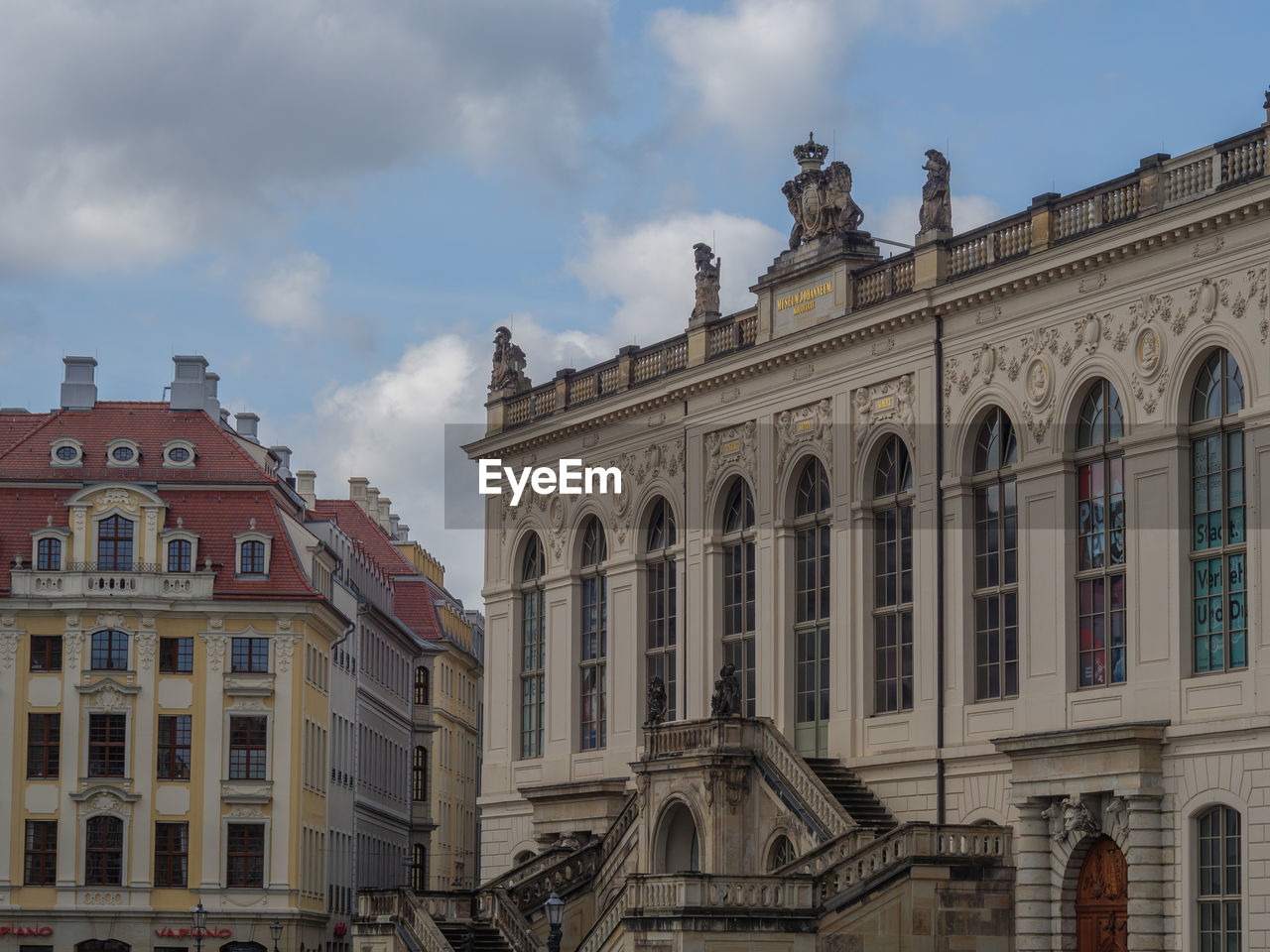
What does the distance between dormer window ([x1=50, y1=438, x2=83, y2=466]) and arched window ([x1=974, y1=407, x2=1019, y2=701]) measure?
40.5m

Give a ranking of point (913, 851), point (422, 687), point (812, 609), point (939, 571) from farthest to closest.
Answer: point (422, 687), point (812, 609), point (939, 571), point (913, 851)

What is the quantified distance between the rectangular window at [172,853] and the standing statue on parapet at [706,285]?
2764cm

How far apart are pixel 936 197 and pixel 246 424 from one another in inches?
2043

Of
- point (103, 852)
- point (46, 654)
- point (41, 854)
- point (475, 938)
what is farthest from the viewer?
point (46, 654)

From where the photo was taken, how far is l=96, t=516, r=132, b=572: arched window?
77.2 m

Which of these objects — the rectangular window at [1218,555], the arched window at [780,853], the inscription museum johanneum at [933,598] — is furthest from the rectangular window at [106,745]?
the rectangular window at [1218,555]

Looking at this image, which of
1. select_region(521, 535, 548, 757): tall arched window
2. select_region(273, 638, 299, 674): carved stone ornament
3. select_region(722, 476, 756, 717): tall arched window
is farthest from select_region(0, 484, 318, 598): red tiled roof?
select_region(722, 476, 756, 717): tall arched window

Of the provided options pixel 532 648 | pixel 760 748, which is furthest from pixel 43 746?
pixel 760 748

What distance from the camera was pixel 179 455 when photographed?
80125 millimetres

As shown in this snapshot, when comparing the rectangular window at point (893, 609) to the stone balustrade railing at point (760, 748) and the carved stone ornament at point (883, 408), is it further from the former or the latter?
the stone balustrade railing at point (760, 748)

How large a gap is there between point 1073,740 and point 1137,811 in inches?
66.5

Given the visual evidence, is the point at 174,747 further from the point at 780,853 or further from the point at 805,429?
the point at 780,853

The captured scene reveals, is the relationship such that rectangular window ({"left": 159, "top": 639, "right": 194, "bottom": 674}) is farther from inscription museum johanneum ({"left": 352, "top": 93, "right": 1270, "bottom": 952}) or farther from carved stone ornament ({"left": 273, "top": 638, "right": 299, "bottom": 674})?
inscription museum johanneum ({"left": 352, "top": 93, "right": 1270, "bottom": 952})

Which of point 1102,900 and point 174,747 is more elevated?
point 174,747
